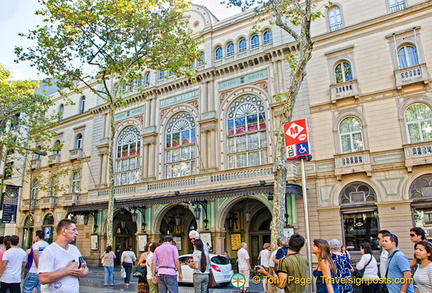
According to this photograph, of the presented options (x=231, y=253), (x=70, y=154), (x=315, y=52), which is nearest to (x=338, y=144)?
(x=315, y=52)

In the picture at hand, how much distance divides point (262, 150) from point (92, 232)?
47.0 ft

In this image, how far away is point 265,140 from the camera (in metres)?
20.8

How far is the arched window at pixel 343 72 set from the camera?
19.1 m

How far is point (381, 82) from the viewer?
1788cm

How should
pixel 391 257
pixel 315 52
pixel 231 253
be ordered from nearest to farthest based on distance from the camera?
pixel 391 257 → pixel 315 52 → pixel 231 253

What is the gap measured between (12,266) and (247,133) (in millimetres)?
15754

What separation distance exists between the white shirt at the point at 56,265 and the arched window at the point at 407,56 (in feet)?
60.0

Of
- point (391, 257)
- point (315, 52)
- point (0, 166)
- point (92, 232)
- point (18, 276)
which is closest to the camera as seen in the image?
point (391, 257)

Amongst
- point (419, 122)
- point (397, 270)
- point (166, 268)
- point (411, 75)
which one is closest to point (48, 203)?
point (166, 268)

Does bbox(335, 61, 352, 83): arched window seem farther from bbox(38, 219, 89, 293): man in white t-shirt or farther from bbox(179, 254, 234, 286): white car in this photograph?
bbox(38, 219, 89, 293): man in white t-shirt

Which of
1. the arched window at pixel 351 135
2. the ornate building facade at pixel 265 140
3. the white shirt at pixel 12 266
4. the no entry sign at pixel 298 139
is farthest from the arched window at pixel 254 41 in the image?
the white shirt at pixel 12 266

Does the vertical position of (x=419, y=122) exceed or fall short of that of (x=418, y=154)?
it exceeds it

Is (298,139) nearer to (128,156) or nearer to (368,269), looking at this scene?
(368,269)

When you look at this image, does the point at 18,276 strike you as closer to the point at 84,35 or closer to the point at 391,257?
the point at 391,257
